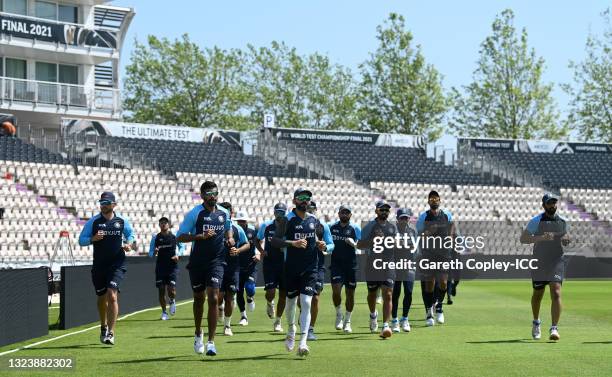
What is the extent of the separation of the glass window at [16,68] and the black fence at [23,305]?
32.2 metres

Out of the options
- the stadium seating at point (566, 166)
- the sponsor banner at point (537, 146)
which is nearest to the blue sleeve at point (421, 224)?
the stadium seating at point (566, 166)

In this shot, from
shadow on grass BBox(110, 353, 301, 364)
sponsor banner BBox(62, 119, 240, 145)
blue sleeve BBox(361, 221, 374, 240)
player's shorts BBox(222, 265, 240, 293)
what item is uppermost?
sponsor banner BBox(62, 119, 240, 145)

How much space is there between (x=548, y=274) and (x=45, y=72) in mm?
36836

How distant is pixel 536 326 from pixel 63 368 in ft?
25.0

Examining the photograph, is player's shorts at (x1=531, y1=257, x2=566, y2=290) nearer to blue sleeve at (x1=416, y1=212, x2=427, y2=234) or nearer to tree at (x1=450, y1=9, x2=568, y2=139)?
blue sleeve at (x1=416, y1=212, x2=427, y2=234)

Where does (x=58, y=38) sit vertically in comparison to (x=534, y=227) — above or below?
above

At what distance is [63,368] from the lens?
43.6 ft

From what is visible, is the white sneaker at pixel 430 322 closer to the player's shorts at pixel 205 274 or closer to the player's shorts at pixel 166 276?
the player's shorts at pixel 166 276

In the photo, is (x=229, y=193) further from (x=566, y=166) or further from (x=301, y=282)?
(x=301, y=282)

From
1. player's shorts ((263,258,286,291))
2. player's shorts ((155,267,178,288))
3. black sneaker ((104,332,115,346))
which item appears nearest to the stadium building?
player's shorts ((155,267,178,288))

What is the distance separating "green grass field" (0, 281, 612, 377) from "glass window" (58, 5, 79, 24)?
29.5m

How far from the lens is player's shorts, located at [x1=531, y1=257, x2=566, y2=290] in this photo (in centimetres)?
1716

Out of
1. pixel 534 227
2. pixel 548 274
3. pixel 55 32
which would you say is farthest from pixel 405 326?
pixel 55 32

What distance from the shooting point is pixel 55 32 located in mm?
48719
